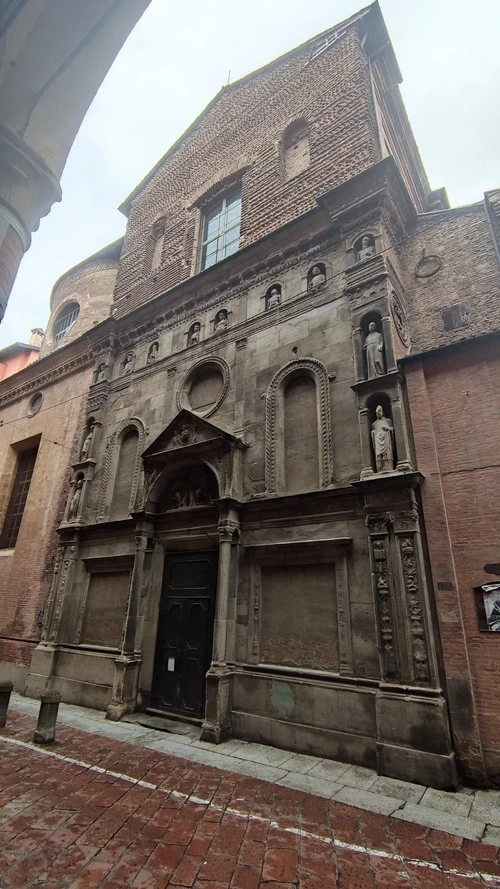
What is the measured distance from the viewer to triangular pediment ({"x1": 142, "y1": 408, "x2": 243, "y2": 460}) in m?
8.69

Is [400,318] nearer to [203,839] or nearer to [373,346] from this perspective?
[373,346]

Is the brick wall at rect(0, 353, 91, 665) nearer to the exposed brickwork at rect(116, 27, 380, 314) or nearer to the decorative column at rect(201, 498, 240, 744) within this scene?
the exposed brickwork at rect(116, 27, 380, 314)

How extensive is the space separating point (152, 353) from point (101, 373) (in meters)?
2.10

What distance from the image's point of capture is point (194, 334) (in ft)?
36.8

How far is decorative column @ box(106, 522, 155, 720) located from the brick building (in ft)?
0.15

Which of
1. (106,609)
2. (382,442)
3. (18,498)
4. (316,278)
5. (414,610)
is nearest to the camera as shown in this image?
(414,610)

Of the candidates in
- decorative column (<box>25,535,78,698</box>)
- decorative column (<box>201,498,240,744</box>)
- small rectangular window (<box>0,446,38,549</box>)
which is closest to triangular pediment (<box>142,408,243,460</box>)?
decorative column (<box>201,498,240,744</box>)

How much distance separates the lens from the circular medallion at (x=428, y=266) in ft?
30.0

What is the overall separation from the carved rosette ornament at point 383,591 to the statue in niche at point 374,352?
99.9 inches

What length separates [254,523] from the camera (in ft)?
26.1

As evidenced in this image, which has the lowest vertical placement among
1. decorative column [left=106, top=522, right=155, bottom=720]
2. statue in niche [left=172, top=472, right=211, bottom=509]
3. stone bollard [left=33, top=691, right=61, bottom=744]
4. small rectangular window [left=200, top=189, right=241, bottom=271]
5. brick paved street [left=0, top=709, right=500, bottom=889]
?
brick paved street [left=0, top=709, right=500, bottom=889]

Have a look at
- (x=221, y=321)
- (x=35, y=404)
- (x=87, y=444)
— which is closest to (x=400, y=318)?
(x=221, y=321)

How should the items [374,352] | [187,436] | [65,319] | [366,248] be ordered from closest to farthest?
[374,352] → [366,248] → [187,436] → [65,319]

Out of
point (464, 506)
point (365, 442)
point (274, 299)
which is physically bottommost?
point (464, 506)
